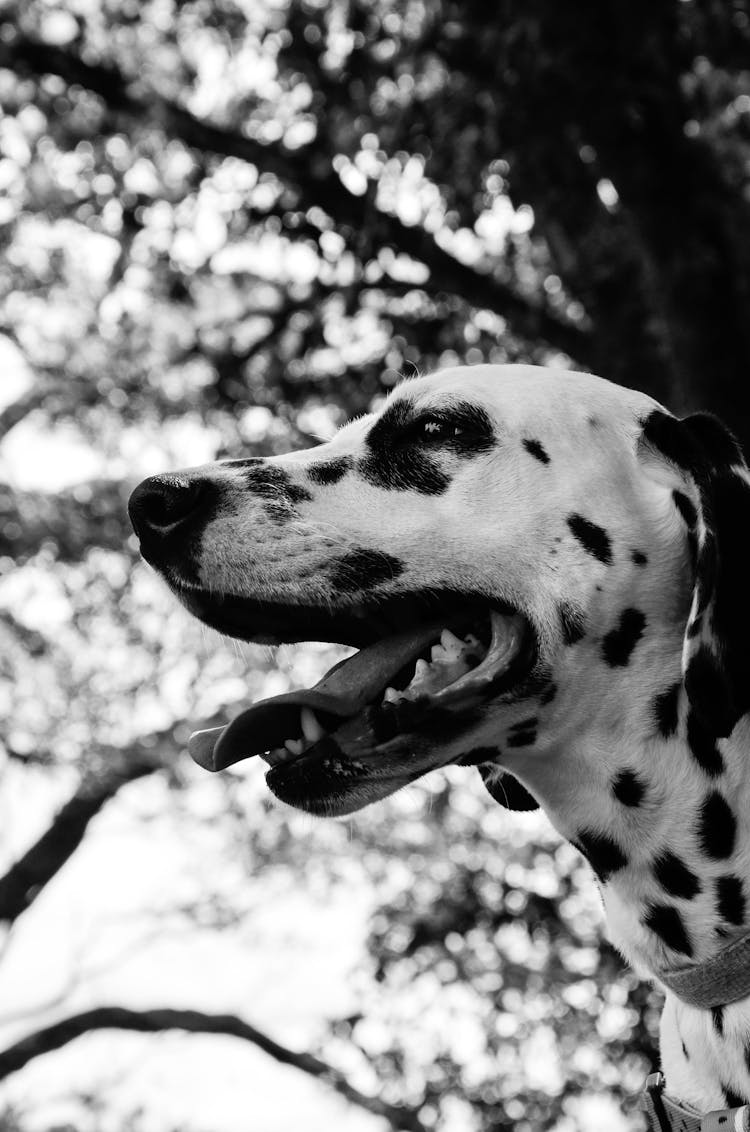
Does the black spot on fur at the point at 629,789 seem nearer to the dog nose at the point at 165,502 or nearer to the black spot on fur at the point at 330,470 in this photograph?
the black spot on fur at the point at 330,470

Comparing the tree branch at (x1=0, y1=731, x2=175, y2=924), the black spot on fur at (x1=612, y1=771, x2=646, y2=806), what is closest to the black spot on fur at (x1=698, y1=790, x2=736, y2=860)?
the black spot on fur at (x1=612, y1=771, x2=646, y2=806)

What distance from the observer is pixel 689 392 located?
289 inches

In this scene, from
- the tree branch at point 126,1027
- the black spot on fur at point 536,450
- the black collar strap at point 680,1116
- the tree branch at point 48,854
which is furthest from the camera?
the tree branch at point 48,854

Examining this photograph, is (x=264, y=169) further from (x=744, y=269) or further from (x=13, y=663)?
(x=13, y=663)

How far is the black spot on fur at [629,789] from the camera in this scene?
3.09m

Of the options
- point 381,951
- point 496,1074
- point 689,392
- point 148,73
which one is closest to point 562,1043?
point 496,1074

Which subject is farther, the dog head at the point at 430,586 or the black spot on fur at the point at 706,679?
the dog head at the point at 430,586

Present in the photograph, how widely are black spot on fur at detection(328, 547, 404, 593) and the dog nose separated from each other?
0.36 metres

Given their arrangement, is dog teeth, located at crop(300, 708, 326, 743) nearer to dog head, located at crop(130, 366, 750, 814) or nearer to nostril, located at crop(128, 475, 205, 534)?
dog head, located at crop(130, 366, 750, 814)

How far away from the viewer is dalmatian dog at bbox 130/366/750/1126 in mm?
3021

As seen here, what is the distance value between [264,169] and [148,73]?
160cm

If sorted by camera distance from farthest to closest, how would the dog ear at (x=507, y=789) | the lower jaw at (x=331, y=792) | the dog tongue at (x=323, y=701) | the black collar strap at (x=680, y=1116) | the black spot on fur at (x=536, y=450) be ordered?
the dog ear at (x=507, y=789)
the black spot on fur at (x=536, y=450)
the dog tongue at (x=323, y=701)
the lower jaw at (x=331, y=792)
the black collar strap at (x=680, y=1116)

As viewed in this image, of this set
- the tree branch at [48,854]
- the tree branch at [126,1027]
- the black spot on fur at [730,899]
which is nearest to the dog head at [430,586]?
the black spot on fur at [730,899]

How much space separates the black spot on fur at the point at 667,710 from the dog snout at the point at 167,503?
115cm
